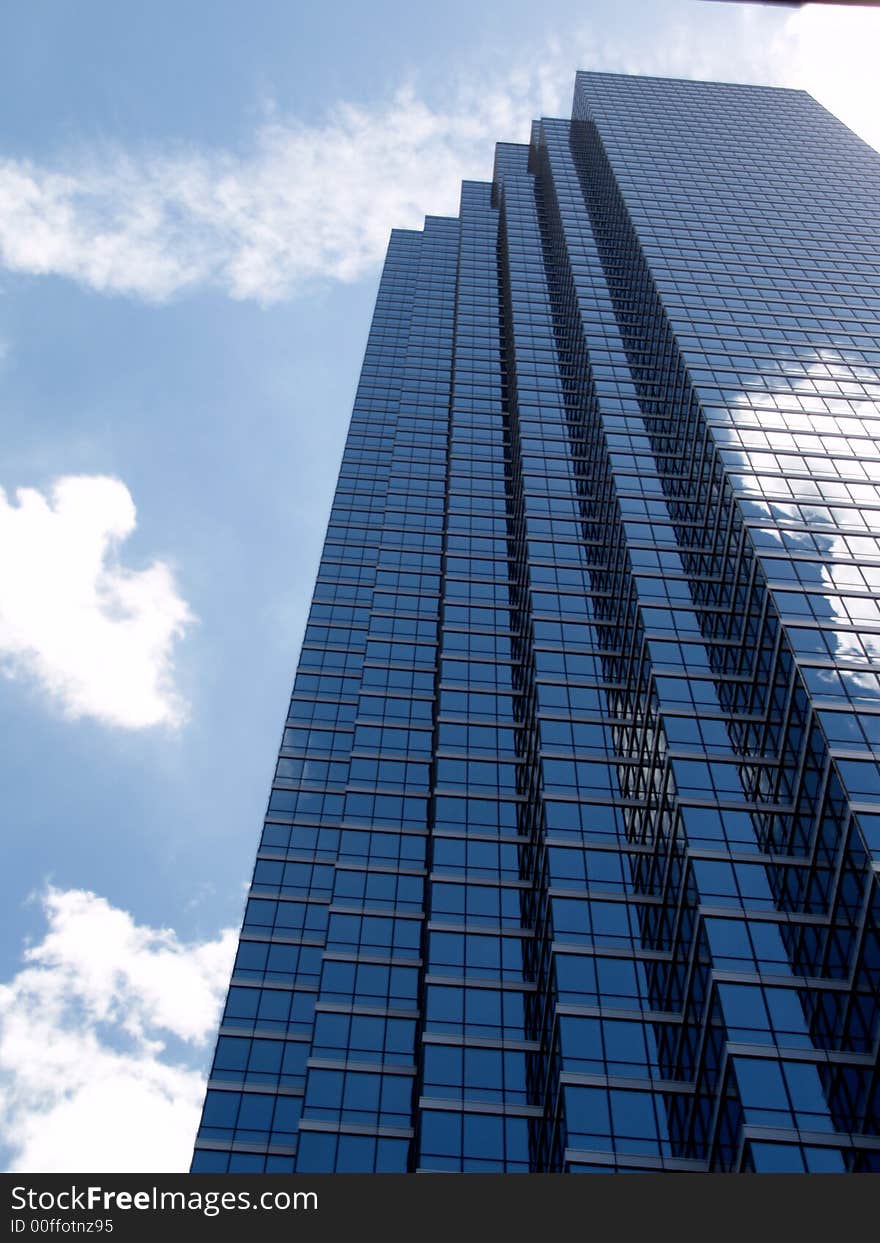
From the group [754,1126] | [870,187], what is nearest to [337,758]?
[754,1126]

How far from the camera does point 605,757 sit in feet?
236

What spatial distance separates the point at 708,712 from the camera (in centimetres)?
6706

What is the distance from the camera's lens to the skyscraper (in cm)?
5284

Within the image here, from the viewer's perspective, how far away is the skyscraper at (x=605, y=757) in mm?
52844

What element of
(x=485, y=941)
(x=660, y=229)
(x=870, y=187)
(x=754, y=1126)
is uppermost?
(x=870, y=187)

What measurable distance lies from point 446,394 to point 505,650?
5199 cm

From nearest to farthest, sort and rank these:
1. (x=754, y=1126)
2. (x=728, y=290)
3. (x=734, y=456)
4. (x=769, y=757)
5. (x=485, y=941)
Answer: (x=754, y=1126) < (x=769, y=757) < (x=485, y=941) < (x=734, y=456) < (x=728, y=290)

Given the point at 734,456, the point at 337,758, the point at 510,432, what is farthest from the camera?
the point at 510,432
